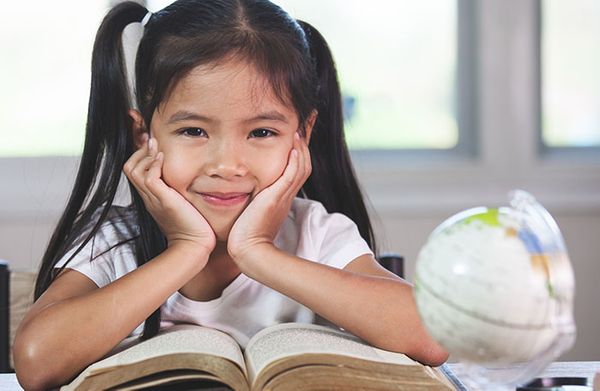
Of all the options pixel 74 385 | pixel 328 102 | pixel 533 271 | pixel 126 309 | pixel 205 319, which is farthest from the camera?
pixel 328 102

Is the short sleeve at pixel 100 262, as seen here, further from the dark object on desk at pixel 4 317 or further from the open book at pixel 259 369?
the open book at pixel 259 369

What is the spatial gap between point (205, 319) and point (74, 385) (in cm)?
48

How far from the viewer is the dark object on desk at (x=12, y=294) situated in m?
1.77

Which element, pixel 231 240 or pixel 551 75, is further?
pixel 551 75

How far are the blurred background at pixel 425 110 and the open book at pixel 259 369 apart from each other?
5.58ft

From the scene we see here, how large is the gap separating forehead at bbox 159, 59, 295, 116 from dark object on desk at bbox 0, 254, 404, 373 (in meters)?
0.40

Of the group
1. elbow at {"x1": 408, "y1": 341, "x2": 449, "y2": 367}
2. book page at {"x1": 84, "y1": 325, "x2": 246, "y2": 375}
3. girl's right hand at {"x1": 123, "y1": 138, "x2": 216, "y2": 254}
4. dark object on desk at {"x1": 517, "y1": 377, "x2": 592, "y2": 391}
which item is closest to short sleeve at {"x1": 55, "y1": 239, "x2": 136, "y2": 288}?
girl's right hand at {"x1": 123, "y1": 138, "x2": 216, "y2": 254}

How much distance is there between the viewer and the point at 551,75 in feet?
9.84

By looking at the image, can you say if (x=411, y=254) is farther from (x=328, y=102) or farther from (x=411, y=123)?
(x=328, y=102)

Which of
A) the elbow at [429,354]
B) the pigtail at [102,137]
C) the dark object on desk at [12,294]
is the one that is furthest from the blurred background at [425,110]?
the elbow at [429,354]

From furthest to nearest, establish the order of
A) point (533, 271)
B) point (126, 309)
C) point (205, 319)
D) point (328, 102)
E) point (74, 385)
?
point (328, 102) < point (205, 319) < point (126, 309) < point (74, 385) < point (533, 271)

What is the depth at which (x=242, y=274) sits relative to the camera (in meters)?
1.70

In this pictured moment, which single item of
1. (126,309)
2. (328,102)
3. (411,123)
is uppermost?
(328,102)

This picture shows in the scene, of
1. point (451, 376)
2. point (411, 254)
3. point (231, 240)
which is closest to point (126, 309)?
point (231, 240)
